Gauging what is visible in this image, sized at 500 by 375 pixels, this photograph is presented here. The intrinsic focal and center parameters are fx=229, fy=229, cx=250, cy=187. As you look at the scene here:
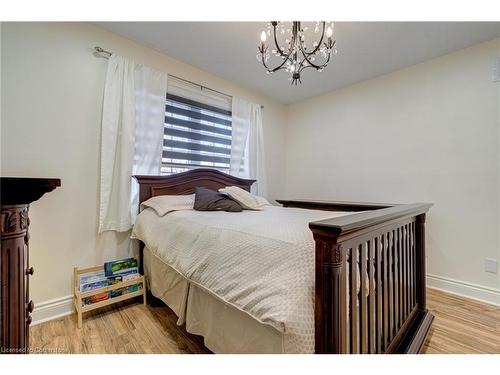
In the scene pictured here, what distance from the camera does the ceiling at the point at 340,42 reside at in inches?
76.9

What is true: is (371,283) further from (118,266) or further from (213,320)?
(118,266)

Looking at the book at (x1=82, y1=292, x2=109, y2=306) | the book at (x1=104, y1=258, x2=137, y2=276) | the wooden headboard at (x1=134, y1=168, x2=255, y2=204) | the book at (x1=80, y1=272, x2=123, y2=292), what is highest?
the wooden headboard at (x1=134, y1=168, x2=255, y2=204)

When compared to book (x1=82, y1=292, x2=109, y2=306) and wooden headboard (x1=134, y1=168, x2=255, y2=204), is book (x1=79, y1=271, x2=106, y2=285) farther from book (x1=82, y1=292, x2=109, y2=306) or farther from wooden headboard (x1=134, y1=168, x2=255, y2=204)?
wooden headboard (x1=134, y1=168, x2=255, y2=204)

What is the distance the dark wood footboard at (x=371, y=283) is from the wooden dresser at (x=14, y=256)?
36.1 inches

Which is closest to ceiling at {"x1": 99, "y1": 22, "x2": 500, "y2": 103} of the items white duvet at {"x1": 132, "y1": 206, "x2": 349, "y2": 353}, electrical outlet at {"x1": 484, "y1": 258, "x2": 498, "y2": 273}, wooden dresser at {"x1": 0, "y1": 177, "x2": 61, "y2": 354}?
white duvet at {"x1": 132, "y1": 206, "x2": 349, "y2": 353}

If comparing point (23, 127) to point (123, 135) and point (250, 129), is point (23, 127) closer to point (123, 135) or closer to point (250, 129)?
point (123, 135)

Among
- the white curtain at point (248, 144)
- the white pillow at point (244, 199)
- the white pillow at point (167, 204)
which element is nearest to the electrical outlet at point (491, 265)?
the white pillow at point (244, 199)

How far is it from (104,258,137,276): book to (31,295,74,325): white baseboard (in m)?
0.36

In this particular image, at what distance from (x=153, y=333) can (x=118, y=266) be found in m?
0.66

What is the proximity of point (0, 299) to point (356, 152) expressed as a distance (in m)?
3.24

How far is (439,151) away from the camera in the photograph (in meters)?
2.35

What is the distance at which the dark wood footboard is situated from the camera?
30.4 inches

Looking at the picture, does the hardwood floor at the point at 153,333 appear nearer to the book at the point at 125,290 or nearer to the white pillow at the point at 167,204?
the book at the point at 125,290

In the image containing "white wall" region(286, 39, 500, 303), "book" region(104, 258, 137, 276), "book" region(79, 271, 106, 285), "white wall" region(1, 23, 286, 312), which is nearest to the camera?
"white wall" region(1, 23, 286, 312)
